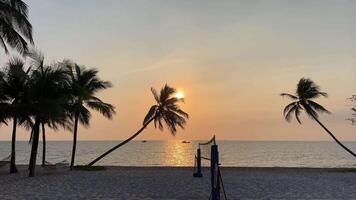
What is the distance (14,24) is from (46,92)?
19.1 feet

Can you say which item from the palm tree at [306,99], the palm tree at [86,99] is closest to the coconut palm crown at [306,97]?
the palm tree at [306,99]

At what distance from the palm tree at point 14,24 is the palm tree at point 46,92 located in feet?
14.1

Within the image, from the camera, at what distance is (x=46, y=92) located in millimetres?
24906

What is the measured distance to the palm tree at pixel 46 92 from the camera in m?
24.5

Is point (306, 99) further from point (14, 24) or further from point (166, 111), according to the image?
point (14, 24)

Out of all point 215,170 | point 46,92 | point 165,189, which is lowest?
point 165,189

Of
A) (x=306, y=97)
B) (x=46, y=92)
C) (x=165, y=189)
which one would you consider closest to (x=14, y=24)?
(x=46, y=92)

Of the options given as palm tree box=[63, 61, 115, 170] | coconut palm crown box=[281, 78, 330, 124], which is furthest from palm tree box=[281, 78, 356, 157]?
palm tree box=[63, 61, 115, 170]

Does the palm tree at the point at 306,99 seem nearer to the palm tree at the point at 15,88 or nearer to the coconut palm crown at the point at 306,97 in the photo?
the coconut palm crown at the point at 306,97

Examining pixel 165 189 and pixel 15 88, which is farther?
pixel 15 88

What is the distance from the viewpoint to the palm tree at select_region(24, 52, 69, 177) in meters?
24.5

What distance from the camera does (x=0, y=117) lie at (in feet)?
85.9

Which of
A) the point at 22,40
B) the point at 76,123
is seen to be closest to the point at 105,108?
the point at 76,123

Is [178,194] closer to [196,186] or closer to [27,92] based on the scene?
[196,186]
